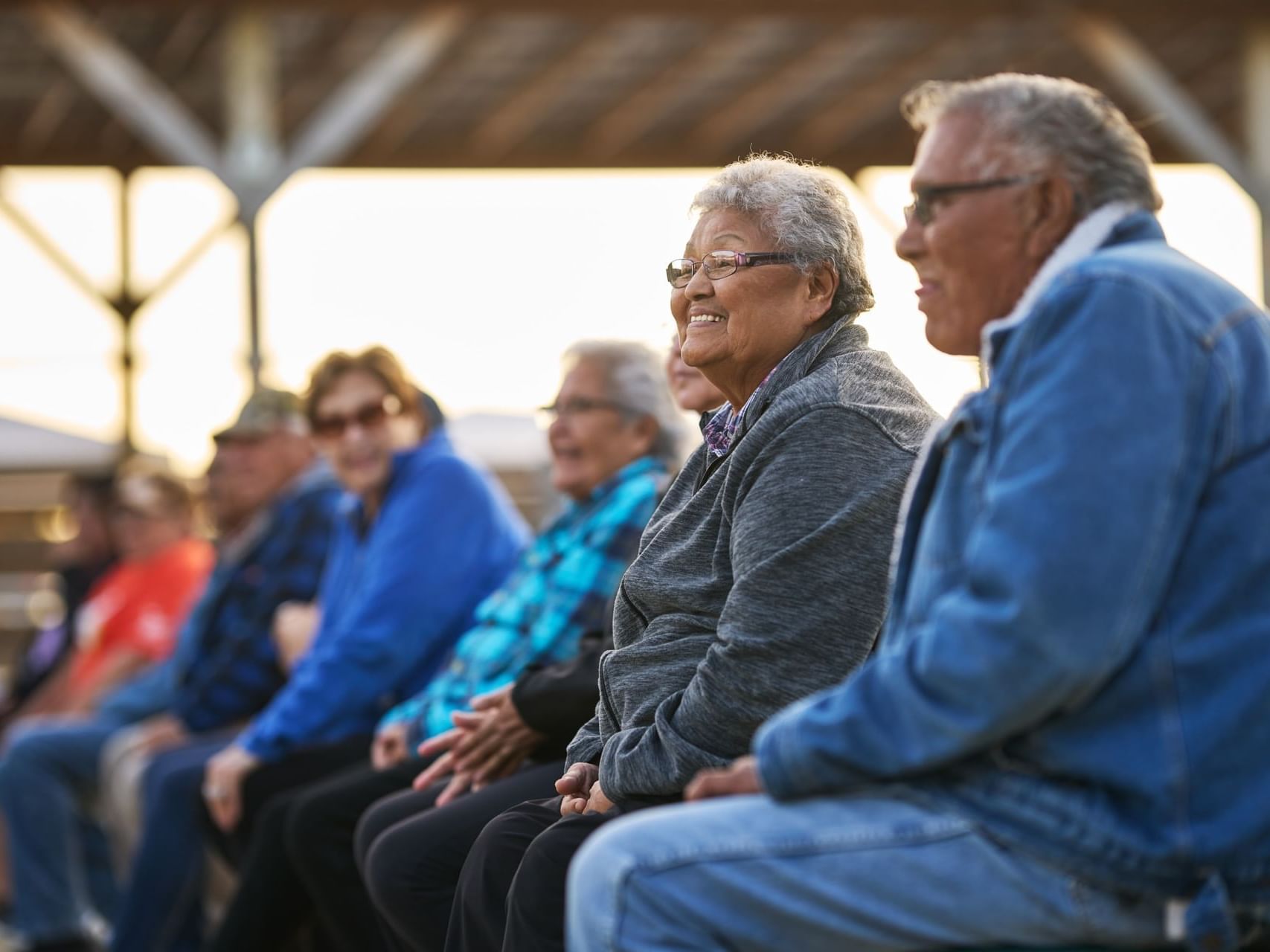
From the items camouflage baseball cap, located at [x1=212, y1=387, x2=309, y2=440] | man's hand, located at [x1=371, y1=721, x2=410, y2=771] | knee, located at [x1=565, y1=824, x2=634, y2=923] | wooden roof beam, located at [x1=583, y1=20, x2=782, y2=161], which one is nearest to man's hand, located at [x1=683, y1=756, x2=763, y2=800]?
knee, located at [x1=565, y1=824, x2=634, y2=923]

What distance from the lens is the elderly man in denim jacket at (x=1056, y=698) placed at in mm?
1518

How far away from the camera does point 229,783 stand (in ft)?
12.3

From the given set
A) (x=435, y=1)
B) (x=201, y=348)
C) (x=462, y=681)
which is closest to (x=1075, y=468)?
(x=462, y=681)

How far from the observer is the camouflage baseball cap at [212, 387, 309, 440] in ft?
15.5

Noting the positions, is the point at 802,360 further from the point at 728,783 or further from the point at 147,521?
the point at 147,521

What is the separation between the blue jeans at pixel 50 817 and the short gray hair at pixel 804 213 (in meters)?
3.38

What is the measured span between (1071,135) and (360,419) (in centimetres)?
232

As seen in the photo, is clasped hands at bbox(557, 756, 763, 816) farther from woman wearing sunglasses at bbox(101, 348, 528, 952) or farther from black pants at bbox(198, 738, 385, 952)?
woman wearing sunglasses at bbox(101, 348, 528, 952)

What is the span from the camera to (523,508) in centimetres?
937

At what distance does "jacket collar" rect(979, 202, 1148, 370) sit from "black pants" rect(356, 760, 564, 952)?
4.10 ft

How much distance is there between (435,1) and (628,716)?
5753 mm

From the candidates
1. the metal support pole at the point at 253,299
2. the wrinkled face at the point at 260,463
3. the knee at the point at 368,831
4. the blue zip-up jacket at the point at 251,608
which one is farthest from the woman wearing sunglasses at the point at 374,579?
the metal support pole at the point at 253,299

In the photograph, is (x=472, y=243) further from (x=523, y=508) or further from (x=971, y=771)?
(x=971, y=771)

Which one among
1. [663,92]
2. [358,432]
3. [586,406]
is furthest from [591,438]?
[663,92]
